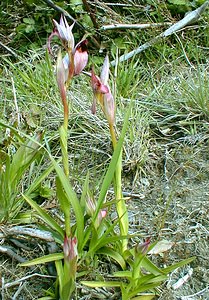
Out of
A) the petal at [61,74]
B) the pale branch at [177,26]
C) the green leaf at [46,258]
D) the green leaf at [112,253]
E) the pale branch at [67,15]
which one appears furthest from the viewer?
the pale branch at [67,15]

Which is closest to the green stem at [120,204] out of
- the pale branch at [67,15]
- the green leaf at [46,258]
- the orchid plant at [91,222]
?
the orchid plant at [91,222]

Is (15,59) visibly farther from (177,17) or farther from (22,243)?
(22,243)

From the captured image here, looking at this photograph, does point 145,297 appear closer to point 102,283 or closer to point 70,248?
point 102,283

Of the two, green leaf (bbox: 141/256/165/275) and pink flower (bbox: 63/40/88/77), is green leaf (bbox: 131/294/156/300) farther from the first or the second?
pink flower (bbox: 63/40/88/77)

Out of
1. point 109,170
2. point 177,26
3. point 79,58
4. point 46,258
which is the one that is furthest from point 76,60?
point 177,26

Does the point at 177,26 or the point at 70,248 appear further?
the point at 177,26

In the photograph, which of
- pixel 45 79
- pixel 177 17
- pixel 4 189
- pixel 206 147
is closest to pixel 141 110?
pixel 206 147

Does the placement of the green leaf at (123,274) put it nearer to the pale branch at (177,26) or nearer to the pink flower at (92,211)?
the pink flower at (92,211)
